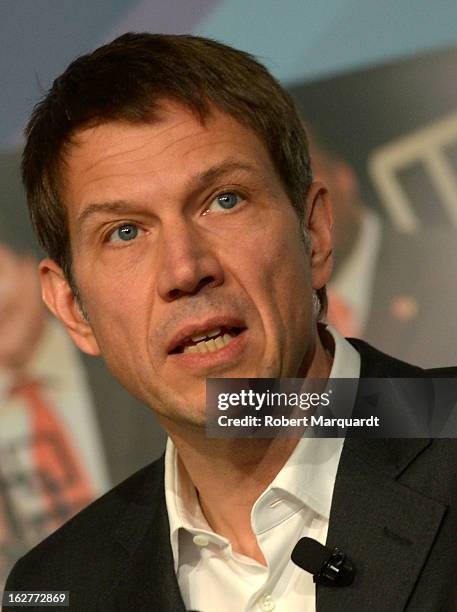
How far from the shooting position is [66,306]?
2477mm

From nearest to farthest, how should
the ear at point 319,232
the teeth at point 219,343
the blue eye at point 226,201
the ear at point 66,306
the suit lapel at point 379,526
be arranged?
1. the suit lapel at point 379,526
2. the teeth at point 219,343
3. the blue eye at point 226,201
4. the ear at point 319,232
5. the ear at point 66,306

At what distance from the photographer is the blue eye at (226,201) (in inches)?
84.4

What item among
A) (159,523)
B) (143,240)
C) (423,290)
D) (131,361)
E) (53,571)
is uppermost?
(143,240)

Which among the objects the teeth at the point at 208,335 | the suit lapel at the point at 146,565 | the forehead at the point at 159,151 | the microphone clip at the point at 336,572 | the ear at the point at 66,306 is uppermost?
the forehead at the point at 159,151

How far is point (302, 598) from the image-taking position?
207cm

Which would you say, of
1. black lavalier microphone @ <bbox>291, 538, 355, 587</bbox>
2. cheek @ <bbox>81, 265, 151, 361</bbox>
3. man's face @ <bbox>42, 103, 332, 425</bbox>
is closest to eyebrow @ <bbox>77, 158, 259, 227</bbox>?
man's face @ <bbox>42, 103, 332, 425</bbox>

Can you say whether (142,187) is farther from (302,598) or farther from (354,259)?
(354,259)

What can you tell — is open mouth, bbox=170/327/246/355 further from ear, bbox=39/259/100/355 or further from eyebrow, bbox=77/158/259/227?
ear, bbox=39/259/100/355

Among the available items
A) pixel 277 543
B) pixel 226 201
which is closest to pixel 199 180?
pixel 226 201

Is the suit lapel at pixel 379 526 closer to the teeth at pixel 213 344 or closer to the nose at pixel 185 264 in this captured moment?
the teeth at pixel 213 344

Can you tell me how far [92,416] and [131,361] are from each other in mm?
1106

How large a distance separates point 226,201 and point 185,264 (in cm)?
22

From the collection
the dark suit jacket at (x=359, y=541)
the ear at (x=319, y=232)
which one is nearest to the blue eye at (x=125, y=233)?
the ear at (x=319, y=232)

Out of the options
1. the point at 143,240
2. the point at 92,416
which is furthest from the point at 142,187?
the point at 92,416
